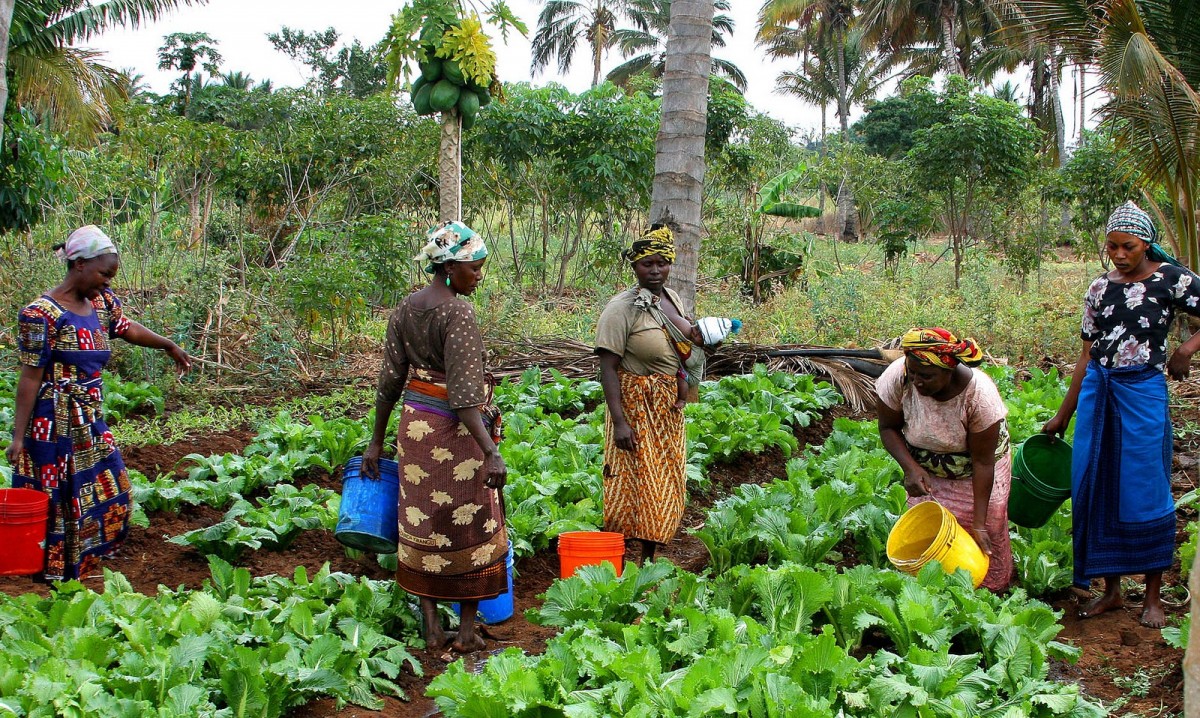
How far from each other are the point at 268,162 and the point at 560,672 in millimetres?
12084

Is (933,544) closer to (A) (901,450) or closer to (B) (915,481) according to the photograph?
(B) (915,481)

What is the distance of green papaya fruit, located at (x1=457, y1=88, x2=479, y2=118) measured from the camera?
9328 mm

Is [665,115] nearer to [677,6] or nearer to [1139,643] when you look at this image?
[677,6]

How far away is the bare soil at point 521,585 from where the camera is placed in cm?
390

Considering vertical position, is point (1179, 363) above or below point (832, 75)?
below

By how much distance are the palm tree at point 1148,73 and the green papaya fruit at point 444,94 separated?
5339 mm

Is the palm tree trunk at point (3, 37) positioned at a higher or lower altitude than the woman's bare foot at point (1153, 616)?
higher

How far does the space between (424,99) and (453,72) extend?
414 mm

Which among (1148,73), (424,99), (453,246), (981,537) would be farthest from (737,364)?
(453,246)

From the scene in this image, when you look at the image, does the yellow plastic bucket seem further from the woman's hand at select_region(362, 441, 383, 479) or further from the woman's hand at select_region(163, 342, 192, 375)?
the woman's hand at select_region(163, 342, 192, 375)

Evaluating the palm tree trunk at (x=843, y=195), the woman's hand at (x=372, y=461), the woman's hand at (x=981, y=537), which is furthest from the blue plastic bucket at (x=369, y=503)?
the palm tree trunk at (x=843, y=195)

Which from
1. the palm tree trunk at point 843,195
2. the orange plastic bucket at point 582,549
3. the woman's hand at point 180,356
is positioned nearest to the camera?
the orange plastic bucket at point 582,549

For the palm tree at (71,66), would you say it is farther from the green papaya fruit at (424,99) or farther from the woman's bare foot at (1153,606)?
the woman's bare foot at (1153,606)

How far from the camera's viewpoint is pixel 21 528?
4.50 m
